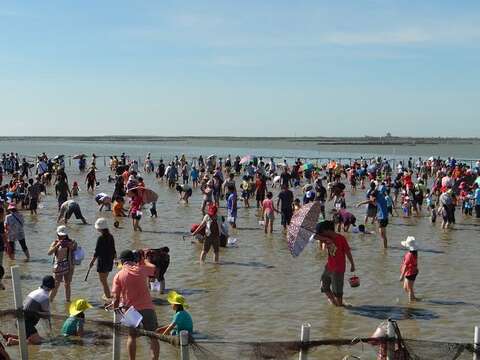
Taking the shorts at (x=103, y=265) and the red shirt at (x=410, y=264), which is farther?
the red shirt at (x=410, y=264)

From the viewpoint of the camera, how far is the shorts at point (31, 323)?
26.0 feet

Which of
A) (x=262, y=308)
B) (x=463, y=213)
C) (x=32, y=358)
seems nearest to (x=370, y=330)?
(x=262, y=308)

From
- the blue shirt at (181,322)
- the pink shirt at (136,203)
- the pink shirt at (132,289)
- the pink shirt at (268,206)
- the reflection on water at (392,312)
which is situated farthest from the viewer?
the pink shirt at (136,203)

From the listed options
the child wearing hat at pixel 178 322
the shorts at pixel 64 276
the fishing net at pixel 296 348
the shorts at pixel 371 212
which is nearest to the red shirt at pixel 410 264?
the fishing net at pixel 296 348

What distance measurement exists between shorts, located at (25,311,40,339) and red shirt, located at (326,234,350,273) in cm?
478

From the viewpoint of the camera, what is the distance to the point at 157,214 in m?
23.1

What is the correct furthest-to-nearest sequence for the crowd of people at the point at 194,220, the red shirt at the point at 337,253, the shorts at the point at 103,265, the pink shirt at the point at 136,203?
the pink shirt at the point at 136,203 → the shorts at the point at 103,265 → the red shirt at the point at 337,253 → the crowd of people at the point at 194,220

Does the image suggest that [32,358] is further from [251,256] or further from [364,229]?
[364,229]

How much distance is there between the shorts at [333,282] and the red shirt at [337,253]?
0.09 metres

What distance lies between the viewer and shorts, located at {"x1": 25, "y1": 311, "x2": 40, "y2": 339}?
7.93 meters

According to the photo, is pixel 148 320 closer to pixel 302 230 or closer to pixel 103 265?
pixel 103 265

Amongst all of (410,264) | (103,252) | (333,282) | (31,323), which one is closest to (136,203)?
(103,252)

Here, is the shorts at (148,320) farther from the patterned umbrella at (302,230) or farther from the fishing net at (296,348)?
the patterned umbrella at (302,230)

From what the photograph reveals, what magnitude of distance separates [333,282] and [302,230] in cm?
100
